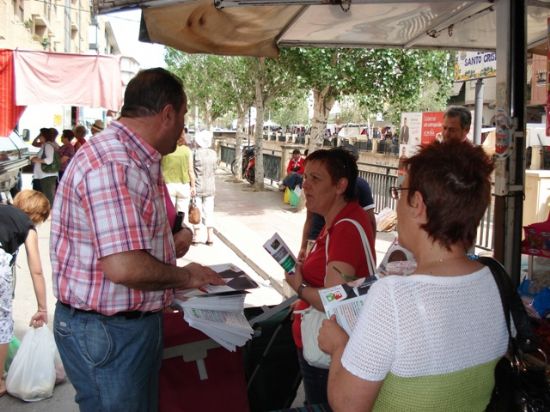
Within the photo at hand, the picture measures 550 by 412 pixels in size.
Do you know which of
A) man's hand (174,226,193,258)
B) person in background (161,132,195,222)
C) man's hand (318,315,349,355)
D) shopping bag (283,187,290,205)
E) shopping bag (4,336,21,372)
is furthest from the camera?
shopping bag (283,187,290,205)

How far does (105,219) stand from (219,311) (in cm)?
71

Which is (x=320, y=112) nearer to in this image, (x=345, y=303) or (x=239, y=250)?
(x=239, y=250)

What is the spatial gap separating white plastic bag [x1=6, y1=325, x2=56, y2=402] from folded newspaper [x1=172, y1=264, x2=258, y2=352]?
6.85ft

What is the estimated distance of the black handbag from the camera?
5.67 feet

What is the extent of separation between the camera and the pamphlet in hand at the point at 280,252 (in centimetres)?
262

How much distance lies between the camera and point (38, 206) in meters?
4.27

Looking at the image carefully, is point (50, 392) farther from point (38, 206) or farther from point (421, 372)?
point (421, 372)

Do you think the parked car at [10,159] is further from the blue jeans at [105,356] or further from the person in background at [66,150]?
the blue jeans at [105,356]

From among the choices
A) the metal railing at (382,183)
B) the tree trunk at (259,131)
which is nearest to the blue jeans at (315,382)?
the metal railing at (382,183)

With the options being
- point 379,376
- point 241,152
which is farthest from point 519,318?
point 241,152

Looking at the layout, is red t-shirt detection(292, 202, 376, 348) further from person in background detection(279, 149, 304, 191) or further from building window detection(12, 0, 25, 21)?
building window detection(12, 0, 25, 21)

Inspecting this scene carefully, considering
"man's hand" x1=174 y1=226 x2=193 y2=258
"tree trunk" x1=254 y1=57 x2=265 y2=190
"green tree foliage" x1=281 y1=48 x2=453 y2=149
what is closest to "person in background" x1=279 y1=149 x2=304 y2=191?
"green tree foliage" x1=281 y1=48 x2=453 y2=149

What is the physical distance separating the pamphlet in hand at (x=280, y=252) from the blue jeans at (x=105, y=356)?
70 centimetres

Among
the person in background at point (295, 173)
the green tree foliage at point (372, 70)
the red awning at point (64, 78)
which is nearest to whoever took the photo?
the red awning at point (64, 78)
